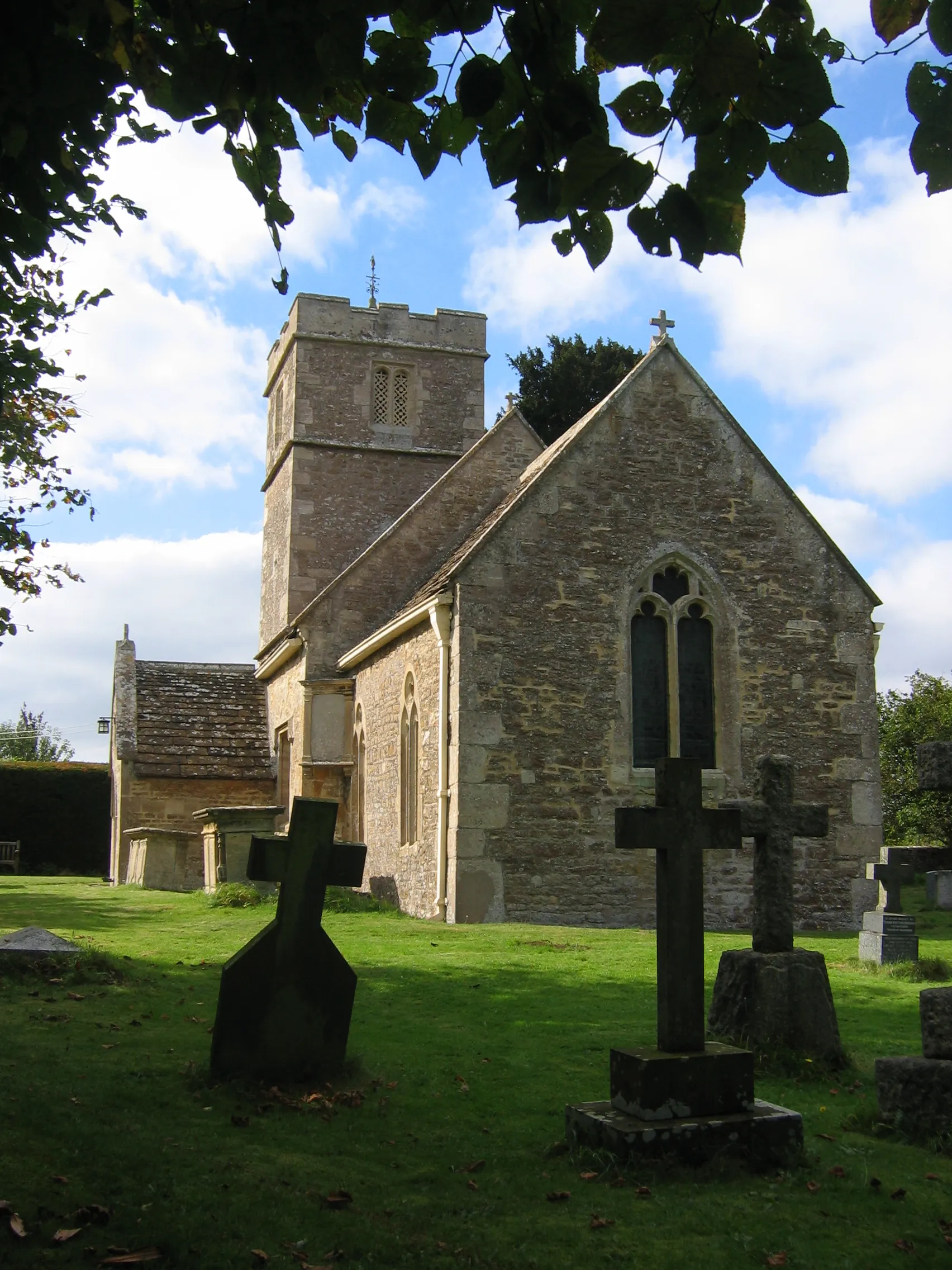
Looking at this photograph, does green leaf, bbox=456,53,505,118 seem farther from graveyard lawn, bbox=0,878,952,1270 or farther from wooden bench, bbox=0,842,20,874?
wooden bench, bbox=0,842,20,874

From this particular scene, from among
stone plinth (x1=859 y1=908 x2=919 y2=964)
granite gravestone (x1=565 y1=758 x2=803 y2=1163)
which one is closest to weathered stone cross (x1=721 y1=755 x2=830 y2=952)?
granite gravestone (x1=565 y1=758 x2=803 y2=1163)

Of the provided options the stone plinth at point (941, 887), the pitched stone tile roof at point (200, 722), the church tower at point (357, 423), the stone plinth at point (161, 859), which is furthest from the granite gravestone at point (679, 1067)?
the church tower at point (357, 423)

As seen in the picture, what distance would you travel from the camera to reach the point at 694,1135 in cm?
473

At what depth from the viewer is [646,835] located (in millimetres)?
5348

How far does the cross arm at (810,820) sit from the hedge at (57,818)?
25.9 m

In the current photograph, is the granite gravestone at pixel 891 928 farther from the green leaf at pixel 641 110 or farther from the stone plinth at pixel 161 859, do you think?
the stone plinth at pixel 161 859

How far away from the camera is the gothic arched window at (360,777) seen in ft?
61.1

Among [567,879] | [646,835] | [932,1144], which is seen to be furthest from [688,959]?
[567,879]

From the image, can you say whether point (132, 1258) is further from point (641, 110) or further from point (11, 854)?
point (11, 854)

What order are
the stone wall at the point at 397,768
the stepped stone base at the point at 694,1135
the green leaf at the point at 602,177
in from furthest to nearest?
the stone wall at the point at 397,768, the stepped stone base at the point at 694,1135, the green leaf at the point at 602,177

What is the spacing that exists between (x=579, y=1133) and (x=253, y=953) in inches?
73.5

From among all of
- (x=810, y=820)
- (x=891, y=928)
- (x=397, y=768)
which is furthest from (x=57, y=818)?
(x=810, y=820)

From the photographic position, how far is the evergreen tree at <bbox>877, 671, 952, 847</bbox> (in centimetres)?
2444

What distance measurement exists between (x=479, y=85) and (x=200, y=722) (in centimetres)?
2123
